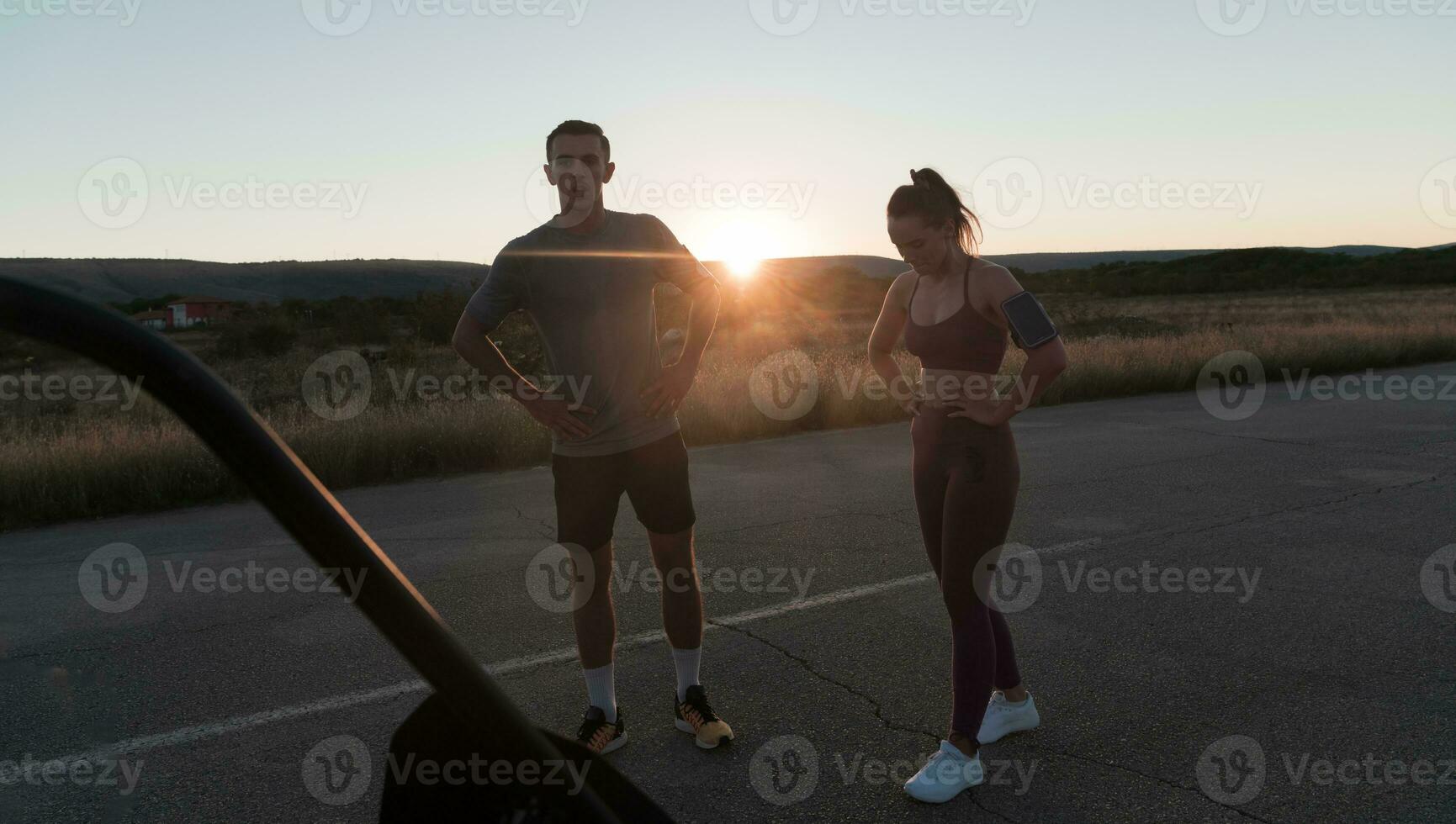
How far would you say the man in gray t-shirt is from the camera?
3547 millimetres

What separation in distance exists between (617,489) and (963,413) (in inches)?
49.9

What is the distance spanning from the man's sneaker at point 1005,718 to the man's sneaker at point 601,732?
1349mm

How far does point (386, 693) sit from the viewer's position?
14.1 feet

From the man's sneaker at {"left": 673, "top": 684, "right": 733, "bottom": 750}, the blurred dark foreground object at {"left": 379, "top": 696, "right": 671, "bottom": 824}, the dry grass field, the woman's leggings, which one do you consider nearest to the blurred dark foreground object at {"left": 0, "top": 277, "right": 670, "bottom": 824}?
the blurred dark foreground object at {"left": 379, "top": 696, "right": 671, "bottom": 824}

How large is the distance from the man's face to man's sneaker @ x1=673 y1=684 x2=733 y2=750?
1875mm

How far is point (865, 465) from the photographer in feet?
31.3

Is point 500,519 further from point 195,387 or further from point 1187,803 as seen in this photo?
point 195,387

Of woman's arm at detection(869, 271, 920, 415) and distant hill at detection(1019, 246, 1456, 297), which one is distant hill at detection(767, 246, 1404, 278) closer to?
distant hill at detection(1019, 246, 1456, 297)

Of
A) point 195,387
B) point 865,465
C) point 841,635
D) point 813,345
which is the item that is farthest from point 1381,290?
point 195,387

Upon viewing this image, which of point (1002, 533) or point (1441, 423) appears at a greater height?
point (1002, 533)

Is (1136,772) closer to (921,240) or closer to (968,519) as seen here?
(968,519)

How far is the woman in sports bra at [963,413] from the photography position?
3303mm

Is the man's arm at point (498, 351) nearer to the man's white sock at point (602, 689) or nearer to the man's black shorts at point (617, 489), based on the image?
the man's black shorts at point (617, 489)

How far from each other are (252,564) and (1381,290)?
71760 mm
